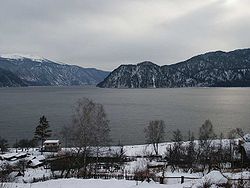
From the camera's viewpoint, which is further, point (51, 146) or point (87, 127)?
point (51, 146)

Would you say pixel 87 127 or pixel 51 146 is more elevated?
pixel 87 127

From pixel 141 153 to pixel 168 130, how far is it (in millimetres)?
27367

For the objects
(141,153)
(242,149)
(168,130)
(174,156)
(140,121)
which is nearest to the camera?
(242,149)

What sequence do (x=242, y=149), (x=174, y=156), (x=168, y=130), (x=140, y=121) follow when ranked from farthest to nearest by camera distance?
1. (x=140, y=121)
2. (x=168, y=130)
3. (x=174, y=156)
4. (x=242, y=149)

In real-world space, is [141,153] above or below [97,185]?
below

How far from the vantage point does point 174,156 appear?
4088 centimetres

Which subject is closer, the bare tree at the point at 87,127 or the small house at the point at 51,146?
the bare tree at the point at 87,127

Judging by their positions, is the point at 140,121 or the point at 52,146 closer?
the point at 52,146

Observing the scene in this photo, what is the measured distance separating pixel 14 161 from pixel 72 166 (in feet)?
58.4

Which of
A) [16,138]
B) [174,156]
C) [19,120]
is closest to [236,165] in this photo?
[174,156]

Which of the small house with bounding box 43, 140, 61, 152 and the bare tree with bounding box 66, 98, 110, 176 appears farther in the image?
the small house with bounding box 43, 140, 61, 152

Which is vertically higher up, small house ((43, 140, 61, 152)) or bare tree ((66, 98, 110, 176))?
bare tree ((66, 98, 110, 176))

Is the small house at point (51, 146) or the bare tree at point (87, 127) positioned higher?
the bare tree at point (87, 127)

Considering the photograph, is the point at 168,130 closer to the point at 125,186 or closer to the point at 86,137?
the point at 86,137
